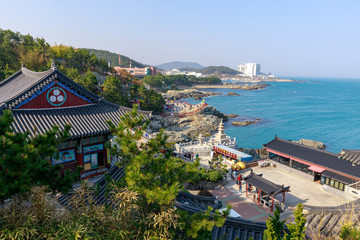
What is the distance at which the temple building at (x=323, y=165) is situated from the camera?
20.5 m

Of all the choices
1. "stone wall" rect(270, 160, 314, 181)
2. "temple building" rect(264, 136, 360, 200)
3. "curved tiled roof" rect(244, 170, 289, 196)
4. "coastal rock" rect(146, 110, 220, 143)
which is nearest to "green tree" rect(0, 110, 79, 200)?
"curved tiled roof" rect(244, 170, 289, 196)

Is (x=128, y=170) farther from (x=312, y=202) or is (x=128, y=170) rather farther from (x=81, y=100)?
(x=312, y=202)

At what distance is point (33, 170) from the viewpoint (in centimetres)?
784

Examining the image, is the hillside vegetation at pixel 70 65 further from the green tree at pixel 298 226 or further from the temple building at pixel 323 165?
the green tree at pixel 298 226

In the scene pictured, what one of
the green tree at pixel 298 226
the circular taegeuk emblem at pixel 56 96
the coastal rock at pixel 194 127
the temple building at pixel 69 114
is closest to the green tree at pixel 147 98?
the coastal rock at pixel 194 127

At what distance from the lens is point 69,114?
1541 centimetres

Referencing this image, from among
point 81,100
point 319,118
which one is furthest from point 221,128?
point 319,118

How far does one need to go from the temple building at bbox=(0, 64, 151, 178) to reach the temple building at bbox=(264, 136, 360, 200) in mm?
18467

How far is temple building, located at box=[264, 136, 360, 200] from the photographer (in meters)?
20.5

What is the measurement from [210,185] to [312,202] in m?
9.02

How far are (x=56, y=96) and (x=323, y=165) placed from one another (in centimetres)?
2454

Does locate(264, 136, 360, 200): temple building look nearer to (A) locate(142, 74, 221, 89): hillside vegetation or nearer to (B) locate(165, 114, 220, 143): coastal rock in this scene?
(B) locate(165, 114, 220, 143): coastal rock

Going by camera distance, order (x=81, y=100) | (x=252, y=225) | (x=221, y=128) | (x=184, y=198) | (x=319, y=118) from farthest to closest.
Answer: (x=319, y=118), (x=221, y=128), (x=81, y=100), (x=184, y=198), (x=252, y=225)

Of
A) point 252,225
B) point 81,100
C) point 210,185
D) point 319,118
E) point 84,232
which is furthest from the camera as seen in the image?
point 319,118
